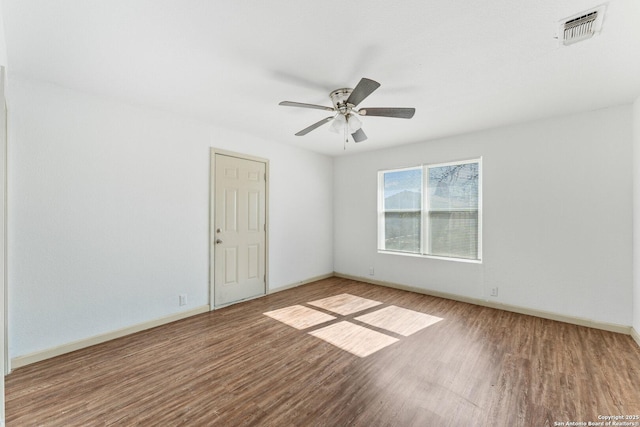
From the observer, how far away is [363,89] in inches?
83.3

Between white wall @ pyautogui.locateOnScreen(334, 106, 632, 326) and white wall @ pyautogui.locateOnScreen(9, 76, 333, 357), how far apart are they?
3.51 m

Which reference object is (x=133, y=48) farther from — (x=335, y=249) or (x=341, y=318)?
(x=335, y=249)

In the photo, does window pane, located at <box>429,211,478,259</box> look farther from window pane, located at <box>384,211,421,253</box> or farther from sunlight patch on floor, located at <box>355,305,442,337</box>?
sunlight patch on floor, located at <box>355,305,442,337</box>

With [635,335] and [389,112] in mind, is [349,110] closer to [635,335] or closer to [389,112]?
[389,112]

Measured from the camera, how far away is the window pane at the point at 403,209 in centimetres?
464

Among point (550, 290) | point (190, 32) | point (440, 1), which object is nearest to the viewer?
point (440, 1)

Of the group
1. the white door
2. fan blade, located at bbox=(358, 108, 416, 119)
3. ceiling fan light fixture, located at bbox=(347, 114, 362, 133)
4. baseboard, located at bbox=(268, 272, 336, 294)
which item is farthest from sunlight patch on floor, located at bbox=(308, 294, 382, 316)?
fan blade, located at bbox=(358, 108, 416, 119)

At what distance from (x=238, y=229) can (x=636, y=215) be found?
4626mm

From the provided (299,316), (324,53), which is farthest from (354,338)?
(324,53)

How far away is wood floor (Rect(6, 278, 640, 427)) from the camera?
1.80 m

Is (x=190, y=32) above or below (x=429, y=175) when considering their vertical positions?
above

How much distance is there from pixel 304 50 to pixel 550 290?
12.8 ft

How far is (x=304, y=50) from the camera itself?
2.05 meters

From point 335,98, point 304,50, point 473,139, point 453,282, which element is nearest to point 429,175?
point 473,139
